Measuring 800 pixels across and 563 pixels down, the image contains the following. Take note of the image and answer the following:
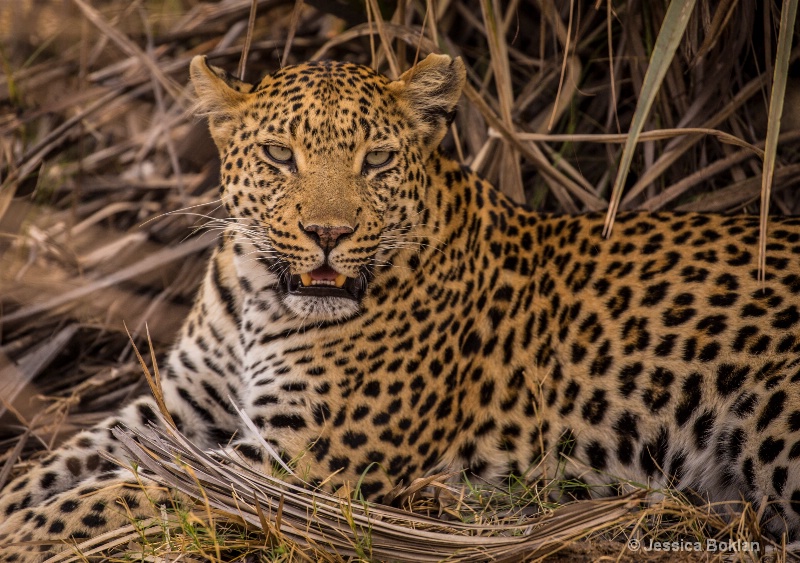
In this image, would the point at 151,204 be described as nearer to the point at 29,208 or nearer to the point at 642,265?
the point at 29,208

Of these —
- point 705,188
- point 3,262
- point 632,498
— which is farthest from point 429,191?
point 3,262

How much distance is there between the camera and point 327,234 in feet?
14.4

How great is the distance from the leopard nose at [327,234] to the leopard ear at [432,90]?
2.62ft

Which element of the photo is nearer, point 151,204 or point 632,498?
point 632,498

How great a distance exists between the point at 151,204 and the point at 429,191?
11.3ft

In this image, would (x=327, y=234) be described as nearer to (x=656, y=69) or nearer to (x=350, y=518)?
(x=350, y=518)

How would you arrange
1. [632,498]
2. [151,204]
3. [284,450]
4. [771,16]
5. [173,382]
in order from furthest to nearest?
[151,204] < [771,16] < [173,382] < [284,450] < [632,498]

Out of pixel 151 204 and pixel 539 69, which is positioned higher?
pixel 539 69

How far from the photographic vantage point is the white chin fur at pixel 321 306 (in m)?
4.68

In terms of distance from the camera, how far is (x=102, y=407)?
20.9 feet

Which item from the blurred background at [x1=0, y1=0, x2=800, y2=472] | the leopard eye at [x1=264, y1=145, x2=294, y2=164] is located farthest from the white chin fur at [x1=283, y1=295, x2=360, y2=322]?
the blurred background at [x1=0, y1=0, x2=800, y2=472]

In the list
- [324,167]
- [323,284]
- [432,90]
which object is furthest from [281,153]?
[432,90]

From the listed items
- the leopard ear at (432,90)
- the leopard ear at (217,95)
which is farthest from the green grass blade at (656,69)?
the leopard ear at (217,95)

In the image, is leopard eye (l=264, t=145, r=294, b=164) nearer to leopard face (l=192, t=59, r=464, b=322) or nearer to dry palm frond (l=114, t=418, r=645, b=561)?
leopard face (l=192, t=59, r=464, b=322)
